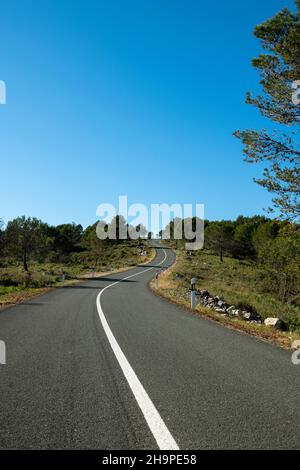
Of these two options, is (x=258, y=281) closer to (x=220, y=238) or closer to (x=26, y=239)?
(x=26, y=239)

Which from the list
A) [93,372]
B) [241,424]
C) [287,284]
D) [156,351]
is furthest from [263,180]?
[287,284]

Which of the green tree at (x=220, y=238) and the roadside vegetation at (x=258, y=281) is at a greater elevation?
the green tree at (x=220, y=238)

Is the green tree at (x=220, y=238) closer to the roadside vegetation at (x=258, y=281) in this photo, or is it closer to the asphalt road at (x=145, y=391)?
the roadside vegetation at (x=258, y=281)

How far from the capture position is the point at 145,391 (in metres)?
5.22

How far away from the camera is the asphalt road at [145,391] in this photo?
3760 millimetres

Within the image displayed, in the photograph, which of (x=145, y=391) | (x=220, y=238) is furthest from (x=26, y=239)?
(x=145, y=391)

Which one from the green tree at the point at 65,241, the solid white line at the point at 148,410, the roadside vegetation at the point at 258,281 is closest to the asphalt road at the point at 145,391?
the solid white line at the point at 148,410

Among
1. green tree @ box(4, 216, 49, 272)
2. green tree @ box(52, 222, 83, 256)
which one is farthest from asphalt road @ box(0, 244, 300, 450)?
green tree @ box(52, 222, 83, 256)

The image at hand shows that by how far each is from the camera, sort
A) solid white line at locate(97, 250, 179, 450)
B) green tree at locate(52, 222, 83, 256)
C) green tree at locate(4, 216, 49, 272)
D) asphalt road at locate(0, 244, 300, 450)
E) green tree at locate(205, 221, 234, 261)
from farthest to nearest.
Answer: green tree at locate(52, 222, 83, 256) < green tree at locate(205, 221, 234, 261) < green tree at locate(4, 216, 49, 272) < asphalt road at locate(0, 244, 300, 450) < solid white line at locate(97, 250, 179, 450)

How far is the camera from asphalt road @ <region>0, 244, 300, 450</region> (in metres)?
3.76

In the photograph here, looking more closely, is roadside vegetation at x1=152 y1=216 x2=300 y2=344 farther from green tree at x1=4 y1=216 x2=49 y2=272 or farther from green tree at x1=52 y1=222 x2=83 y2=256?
green tree at x1=52 y1=222 x2=83 y2=256

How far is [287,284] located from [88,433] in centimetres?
3296

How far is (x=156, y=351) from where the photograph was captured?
7785 millimetres

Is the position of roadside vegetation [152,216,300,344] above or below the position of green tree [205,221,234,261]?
below
